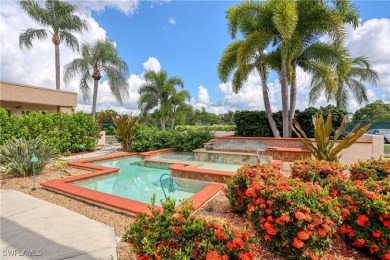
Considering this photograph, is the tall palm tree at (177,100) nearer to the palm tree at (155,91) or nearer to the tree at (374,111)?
the palm tree at (155,91)

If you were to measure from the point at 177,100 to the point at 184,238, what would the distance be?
66.1 feet

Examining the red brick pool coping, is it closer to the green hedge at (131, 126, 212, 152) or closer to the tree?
the green hedge at (131, 126, 212, 152)

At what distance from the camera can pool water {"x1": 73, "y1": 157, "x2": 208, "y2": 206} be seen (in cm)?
510

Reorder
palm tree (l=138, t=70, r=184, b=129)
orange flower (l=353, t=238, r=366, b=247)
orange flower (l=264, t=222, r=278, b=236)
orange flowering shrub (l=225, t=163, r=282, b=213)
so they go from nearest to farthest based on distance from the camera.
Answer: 1. orange flower (l=264, t=222, r=278, b=236)
2. orange flower (l=353, t=238, r=366, b=247)
3. orange flowering shrub (l=225, t=163, r=282, b=213)
4. palm tree (l=138, t=70, r=184, b=129)

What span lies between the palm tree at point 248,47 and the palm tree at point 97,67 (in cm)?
1043

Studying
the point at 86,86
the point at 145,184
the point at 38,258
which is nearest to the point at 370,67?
the point at 145,184

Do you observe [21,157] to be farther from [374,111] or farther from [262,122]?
[374,111]

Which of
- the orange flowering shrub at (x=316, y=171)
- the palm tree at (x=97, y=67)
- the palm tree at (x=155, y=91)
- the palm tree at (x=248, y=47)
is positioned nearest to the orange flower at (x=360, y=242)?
the orange flowering shrub at (x=316, y=171)

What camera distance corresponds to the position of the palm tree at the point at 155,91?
2080 centimetres

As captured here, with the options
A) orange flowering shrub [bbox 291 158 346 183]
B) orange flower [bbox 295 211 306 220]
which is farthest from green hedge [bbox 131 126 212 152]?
orange flower [bbox 295 211 306 220]

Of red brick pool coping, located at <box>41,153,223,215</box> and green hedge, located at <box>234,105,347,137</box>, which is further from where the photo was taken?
green hedge, located at <box>234,105,347,137</box>

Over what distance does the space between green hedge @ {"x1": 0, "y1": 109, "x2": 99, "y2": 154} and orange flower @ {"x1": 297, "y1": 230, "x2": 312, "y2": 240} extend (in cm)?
786

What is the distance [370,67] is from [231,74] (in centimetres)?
1109

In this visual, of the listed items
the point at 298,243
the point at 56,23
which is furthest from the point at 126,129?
the point at 56,23
